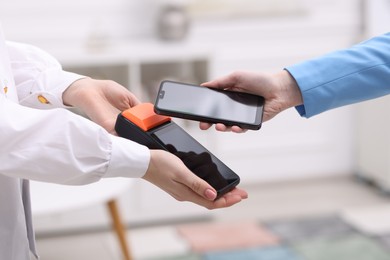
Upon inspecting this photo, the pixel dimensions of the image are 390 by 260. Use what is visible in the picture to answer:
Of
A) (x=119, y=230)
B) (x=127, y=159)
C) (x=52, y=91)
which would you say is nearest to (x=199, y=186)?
(x=127, y=159)

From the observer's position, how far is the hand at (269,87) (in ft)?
4.31

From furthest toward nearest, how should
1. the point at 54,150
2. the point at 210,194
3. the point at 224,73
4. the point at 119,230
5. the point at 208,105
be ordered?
the point at 224,73 → the point at 119,230 → the point at 208,105 → the point at 210,194 → the point at 54,150

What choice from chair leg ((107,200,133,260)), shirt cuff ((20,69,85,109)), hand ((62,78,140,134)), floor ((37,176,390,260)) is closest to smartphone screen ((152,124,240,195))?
hand ((62,78,140,134))

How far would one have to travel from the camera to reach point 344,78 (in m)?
1.33

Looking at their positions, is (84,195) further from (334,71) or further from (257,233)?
(334,71)

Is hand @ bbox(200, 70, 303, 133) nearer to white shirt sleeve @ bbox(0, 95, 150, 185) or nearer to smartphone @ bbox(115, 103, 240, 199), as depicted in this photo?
smartphone @ bbox(115, 103, 240, 199)

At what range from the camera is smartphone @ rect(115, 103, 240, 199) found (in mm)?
1082

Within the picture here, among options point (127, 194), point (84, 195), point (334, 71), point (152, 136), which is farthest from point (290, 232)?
point (152, 136)

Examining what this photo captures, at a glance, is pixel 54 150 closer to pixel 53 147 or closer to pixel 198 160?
pixel 53 147

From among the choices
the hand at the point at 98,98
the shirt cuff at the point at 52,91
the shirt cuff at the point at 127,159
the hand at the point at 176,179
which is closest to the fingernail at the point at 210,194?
the hand at the point at 176,179

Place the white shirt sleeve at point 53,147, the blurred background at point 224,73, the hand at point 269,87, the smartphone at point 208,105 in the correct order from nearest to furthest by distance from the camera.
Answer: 1. the white shirt sleeve at point 53,147
2. the smartphone at point 208,105
3. the hand at point 269,87
4. the blurred background at point 224,73

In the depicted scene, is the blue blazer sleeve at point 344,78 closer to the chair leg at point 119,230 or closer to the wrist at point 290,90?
the wrist at point 290,90

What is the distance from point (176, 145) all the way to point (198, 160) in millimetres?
43

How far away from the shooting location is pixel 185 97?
120 cm
